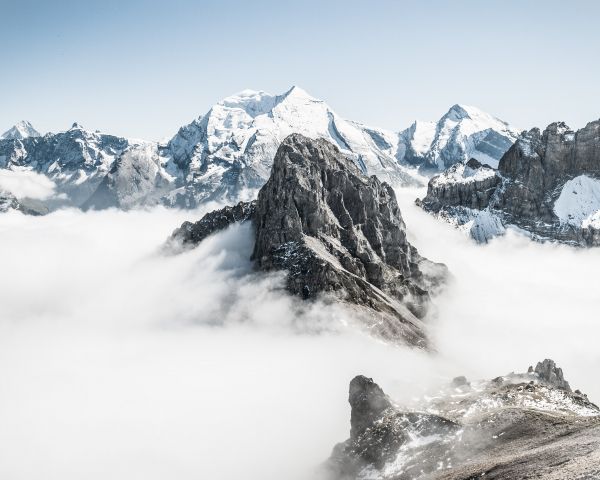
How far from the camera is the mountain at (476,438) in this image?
258 ft

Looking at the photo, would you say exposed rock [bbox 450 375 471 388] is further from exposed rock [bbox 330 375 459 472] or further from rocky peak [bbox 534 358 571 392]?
exposed rock [bbox 330 375 459 472]

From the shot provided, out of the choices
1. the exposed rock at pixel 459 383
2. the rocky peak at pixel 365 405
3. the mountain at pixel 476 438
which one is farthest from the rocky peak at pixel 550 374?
the rocky peak at pixel 365 405

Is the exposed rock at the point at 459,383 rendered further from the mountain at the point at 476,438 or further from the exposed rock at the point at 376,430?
the exposed rock at the point at 376,430

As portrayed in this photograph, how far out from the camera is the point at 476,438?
343ft

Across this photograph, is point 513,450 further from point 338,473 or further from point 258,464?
point 258,464

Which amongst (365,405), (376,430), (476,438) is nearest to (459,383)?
(365,405)

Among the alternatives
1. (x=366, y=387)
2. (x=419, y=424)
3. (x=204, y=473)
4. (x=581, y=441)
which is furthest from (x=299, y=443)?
(x=581, y=441)

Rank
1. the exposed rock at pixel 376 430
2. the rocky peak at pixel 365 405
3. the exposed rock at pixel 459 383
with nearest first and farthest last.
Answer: the exposed rock at pixel 376 430 → the rocky peak at pixel 365 405 → the exposed rock at pixel 459 383

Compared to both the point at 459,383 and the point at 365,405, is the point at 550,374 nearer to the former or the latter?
the point at 459,383

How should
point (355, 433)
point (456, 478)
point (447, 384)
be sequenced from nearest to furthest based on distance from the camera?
point (456, 478) < point (355, 433) < point (447, 384)

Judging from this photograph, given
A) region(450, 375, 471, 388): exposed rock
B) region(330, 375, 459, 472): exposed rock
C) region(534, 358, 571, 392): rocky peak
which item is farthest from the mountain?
region(534, 358, 571, 392): rocky peak

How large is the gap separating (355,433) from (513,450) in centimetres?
3833

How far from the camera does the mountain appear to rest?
258 feet

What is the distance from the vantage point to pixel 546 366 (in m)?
176
